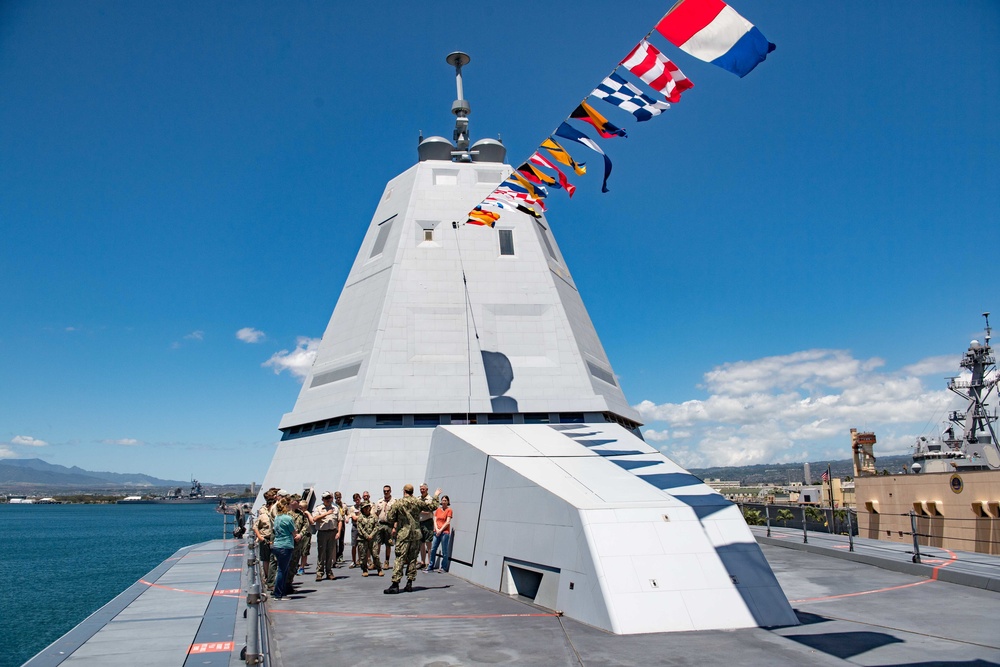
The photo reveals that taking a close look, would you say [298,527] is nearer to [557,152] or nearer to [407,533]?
[407,533]

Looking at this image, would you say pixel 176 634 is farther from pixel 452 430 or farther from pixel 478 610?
pixel 452 430

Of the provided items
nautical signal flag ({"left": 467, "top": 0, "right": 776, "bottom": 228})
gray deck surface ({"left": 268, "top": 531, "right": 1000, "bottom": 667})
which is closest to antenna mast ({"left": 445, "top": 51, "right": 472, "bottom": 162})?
nautical signal flag ({"left": 467, "top": 0, "right": 776, "bottom": 228})

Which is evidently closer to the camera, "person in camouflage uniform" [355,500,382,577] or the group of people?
the group of people

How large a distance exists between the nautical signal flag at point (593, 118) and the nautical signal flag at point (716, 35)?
2406 millimetres

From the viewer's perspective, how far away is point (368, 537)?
1291 centimetres

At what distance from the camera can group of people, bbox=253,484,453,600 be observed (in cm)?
1028

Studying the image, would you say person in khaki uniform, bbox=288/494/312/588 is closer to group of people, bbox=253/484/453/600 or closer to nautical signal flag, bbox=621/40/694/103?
group of people, bbox=253/484/453/600

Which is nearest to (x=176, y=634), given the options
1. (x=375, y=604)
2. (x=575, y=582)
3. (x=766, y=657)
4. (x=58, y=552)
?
(x=375, y=604)

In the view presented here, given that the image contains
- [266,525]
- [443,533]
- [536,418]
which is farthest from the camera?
[536,418]

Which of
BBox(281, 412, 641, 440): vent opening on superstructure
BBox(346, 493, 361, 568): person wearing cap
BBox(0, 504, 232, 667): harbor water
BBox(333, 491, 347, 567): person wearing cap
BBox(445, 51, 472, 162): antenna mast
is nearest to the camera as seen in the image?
BBox(333, 491, 347, 567): person wearing cap

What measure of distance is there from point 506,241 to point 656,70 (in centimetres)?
1522

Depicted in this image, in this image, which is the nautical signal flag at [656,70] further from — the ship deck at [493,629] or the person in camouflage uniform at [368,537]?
the person in camouflage uniform at [368,537]

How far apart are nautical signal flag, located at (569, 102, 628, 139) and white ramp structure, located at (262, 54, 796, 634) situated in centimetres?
622

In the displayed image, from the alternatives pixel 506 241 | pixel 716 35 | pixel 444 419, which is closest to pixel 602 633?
pixel 716 35
